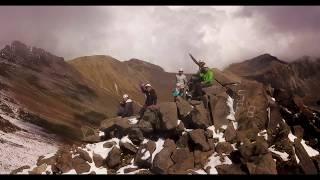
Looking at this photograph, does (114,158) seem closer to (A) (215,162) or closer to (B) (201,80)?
(A) (215,162)

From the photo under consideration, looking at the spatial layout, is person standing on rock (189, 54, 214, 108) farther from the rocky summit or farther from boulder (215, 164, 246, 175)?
boulder (215, 164, 246, 175)

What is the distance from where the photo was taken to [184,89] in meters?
37.2

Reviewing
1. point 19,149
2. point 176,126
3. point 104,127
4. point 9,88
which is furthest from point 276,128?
point 9,88

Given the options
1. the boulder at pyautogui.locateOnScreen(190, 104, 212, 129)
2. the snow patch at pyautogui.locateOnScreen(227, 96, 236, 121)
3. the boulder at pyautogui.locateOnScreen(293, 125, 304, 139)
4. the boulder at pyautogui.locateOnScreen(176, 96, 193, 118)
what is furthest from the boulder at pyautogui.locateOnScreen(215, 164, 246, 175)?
the boulder at pyautogui.locateOnScreen(293, 125, 304, 139)

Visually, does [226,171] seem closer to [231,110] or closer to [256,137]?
[256,137]

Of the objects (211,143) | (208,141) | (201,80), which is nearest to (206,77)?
(201,80)

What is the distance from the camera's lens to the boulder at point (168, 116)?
1305 inches

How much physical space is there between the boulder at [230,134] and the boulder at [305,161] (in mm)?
4300

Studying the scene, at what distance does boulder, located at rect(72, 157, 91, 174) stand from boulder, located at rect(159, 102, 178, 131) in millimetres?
5964

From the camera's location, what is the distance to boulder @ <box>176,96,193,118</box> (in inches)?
1345

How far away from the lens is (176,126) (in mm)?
33219

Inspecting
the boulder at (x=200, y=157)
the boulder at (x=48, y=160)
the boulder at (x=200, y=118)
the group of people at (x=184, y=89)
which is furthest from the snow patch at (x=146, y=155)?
the boulder at (x=48, y=160)

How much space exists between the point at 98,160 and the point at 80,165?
54.4 inches

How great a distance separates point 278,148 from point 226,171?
14.5ft
